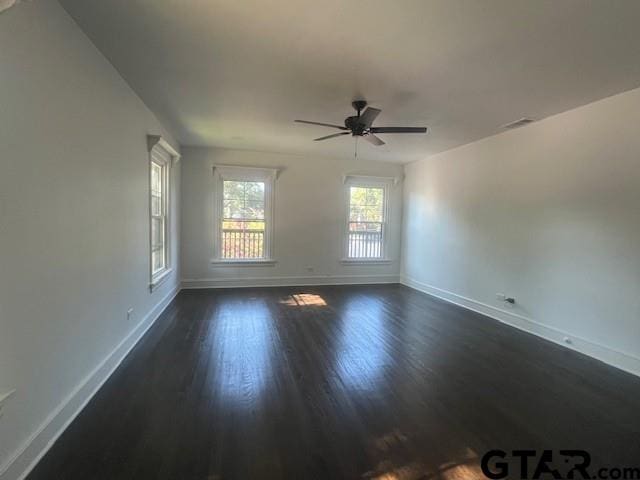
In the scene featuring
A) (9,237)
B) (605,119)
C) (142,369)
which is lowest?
(142,369)

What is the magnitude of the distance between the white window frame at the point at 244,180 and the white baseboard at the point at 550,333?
129 inches

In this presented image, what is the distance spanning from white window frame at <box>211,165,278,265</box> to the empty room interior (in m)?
0.87

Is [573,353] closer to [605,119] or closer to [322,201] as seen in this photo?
[605,119]

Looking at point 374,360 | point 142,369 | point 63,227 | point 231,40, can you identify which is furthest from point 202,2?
point 374,360

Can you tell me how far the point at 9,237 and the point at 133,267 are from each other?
5.89 ft

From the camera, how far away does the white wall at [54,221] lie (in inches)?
59.1

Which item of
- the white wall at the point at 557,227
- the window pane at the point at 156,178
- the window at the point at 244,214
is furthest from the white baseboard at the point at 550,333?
the window pane at the point at 156,178

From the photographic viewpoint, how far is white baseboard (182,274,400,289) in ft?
19.4

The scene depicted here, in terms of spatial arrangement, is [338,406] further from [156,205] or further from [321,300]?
[156,205]

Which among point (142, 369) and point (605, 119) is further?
point (605, 119)

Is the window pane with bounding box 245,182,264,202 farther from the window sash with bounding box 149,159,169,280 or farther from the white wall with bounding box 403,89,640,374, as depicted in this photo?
the white wall with bounding box 403,89,640,374

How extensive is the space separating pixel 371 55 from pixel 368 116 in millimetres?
778

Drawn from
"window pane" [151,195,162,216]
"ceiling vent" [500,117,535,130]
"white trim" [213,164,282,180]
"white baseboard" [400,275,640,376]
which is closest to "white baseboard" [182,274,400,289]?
"white baseboard" [400,275,640,376]

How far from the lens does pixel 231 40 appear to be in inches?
89.1
